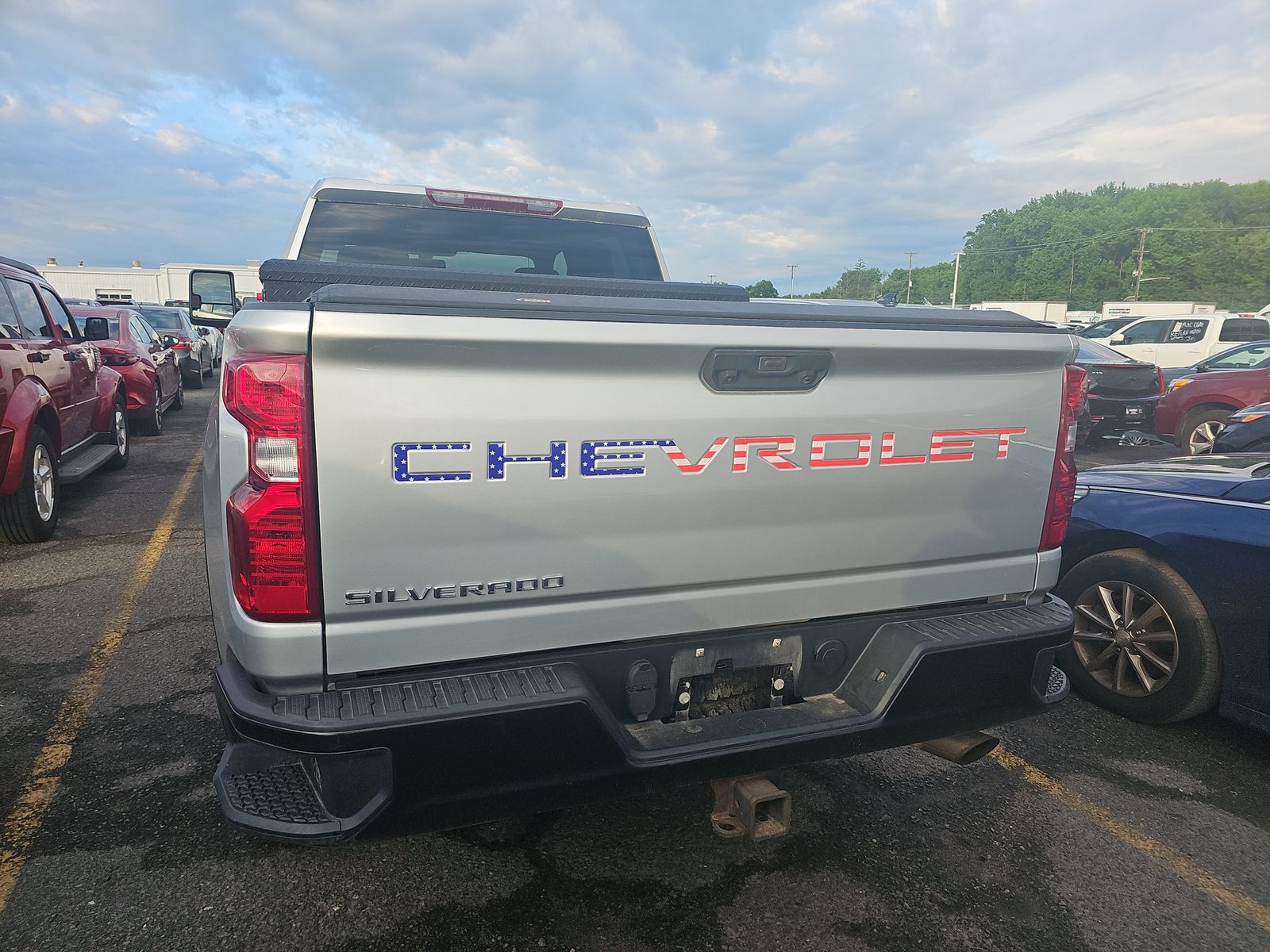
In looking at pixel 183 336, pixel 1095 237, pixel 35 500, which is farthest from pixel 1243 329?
pixel 1095 237

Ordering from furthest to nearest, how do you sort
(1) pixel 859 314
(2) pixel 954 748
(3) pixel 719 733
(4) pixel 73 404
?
(4) pixel 73 404 → (2) pixel 954 748 → (1) pixel 859 314 → (3) pixel 719 733

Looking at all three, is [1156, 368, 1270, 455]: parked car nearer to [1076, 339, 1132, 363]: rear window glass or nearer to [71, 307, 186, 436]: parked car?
[1076, 339, 1132, 363]: rear window glass

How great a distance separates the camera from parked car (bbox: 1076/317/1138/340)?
1938 cm

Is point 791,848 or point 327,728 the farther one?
point 791,848

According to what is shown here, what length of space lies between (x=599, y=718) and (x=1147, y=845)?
2.10 meters

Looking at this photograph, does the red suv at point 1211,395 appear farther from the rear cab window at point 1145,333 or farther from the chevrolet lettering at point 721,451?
the chevrolet lettering at point 721,451

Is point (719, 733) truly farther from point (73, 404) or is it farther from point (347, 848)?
point (73, 404)

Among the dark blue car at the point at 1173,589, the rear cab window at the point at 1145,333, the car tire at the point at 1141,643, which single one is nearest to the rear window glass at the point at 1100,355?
the rear cab window at the point at 1145,333

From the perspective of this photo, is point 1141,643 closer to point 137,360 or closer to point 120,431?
point 120,431

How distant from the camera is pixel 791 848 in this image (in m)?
2.69

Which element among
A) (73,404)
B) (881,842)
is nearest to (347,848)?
(881,842)

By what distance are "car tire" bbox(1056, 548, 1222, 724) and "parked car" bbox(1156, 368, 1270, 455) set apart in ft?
27.3

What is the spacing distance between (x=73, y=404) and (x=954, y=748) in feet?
23.8

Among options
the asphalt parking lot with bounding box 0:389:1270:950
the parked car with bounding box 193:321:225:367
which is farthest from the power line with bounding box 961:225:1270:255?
the asphalt parking lot with bounding box 0:389:1270:950
